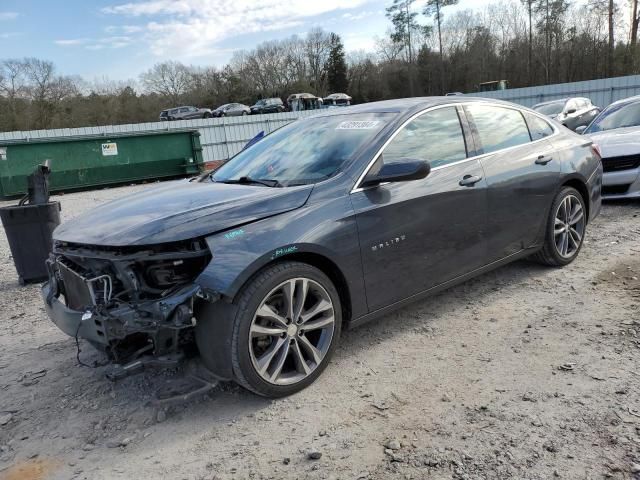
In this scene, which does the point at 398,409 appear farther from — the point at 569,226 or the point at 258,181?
the point at 569,226

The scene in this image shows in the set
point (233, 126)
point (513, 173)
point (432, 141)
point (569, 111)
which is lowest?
point (513, 173)

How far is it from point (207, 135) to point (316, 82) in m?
56.4

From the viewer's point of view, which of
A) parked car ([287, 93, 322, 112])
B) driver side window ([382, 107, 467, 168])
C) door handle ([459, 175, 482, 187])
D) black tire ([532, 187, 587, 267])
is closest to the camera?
driver side window ([382, 107, 467, 168])

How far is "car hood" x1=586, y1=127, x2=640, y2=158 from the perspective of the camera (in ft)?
22.6

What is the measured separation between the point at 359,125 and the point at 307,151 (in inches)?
17.0

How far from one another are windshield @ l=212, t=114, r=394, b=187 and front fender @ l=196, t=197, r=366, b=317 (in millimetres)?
352

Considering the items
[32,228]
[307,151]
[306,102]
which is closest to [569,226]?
[307,151]

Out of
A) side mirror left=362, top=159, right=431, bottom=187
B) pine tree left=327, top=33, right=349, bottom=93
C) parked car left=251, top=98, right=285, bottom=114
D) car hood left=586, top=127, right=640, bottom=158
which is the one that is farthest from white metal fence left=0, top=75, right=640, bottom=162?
pine tree left=327, top=33, right=349, bottom=93

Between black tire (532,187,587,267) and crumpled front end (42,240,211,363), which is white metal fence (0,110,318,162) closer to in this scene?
black tire (532,187,587,267)

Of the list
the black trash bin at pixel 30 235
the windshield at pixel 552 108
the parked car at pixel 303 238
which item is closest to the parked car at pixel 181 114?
the windshield at pixel 552 108

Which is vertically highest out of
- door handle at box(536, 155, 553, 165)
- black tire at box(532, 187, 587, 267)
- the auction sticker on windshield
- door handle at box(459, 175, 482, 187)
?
the auction sticker on windshield

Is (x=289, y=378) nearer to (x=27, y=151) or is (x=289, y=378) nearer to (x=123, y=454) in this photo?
(x=123, y=454)

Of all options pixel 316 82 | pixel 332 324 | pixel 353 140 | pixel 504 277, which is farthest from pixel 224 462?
pixel 316 82

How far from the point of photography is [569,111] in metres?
16.4
